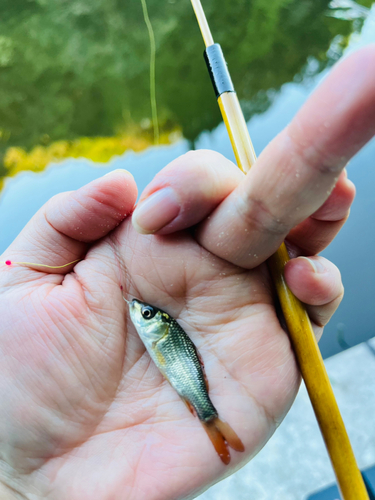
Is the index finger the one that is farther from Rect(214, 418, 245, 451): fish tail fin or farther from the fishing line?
the fishing line

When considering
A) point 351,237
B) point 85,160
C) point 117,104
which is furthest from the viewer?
point 117,104

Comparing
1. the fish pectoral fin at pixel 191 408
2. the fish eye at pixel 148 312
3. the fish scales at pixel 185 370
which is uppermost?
the fish eye at pixel 148 312

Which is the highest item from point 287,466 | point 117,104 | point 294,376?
point 117,104

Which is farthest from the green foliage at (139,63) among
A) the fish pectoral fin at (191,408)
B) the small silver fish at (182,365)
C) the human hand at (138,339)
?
the fish pectoral fin at (191,408)

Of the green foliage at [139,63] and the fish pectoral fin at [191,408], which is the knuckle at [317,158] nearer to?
the fish pectoral fin at [191,408]

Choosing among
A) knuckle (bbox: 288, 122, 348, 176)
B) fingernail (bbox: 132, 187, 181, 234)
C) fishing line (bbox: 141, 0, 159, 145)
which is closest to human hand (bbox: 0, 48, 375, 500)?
fingernail (bbox: 132, 187, 181, 234)

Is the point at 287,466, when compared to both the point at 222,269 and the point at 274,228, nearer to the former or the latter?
the point at 222,269

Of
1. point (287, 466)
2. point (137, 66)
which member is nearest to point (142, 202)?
point (287, 466)

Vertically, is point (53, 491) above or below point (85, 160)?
below
